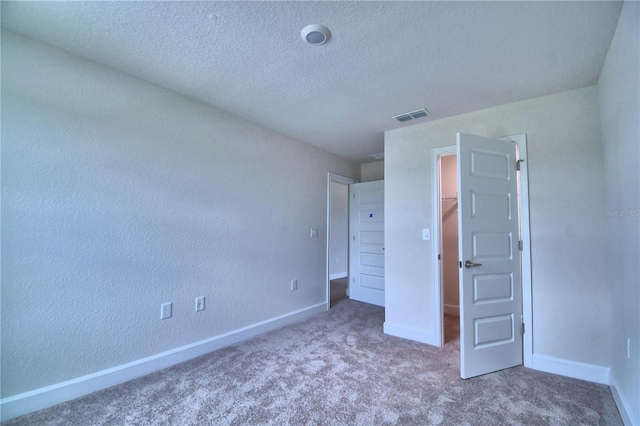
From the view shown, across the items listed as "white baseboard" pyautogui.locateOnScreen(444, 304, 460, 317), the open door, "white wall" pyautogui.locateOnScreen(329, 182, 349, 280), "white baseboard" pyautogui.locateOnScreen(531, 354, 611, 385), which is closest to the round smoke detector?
the open door

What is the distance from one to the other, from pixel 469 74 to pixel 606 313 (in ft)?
7.19

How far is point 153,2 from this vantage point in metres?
1.52

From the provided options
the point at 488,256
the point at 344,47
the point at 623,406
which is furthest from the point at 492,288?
the point at 344,47

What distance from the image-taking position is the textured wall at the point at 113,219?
1790 millimetres

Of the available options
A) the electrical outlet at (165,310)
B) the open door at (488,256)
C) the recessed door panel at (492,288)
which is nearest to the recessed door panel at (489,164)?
the open door at (488,256)

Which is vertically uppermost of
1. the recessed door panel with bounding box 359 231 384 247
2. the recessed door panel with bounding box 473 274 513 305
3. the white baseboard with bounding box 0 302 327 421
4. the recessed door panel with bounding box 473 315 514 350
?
the recessed door panel with bounding box 359 231 384 247

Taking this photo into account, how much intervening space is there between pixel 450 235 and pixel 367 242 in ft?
4.20

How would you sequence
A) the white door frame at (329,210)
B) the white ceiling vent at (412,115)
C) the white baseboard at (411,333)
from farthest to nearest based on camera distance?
the white door frame at (329,210), the white baseboard at (411,333), the white ceiling vent at (412,115)

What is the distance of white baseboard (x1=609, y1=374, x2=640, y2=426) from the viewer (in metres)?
1.61

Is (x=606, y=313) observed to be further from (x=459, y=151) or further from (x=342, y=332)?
(x=342, y=332)

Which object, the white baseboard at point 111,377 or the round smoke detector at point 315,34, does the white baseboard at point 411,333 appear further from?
the round smoke detector at point 315,34

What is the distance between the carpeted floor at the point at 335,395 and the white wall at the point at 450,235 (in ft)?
4.72

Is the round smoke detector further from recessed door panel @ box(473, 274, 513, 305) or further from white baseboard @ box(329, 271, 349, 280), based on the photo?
white baseboard @ box(329, 271, 349, 280)

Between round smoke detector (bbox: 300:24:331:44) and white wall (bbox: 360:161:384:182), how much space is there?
3.30 metres
